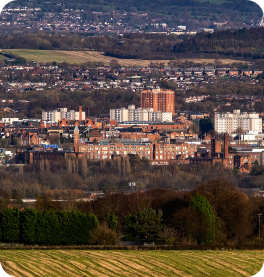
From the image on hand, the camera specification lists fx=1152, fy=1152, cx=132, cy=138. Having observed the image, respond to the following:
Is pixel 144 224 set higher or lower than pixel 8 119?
lower

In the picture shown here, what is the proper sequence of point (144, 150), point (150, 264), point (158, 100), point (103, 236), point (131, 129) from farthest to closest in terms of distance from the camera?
1. point (158, 100)
2. point (131, 129)
3. point (144, 150)
4. point (103, 236)
5. point (150, 264)

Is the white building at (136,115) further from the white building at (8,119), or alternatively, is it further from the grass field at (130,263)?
the grass field at (130,263)

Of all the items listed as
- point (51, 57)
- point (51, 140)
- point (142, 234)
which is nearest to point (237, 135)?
point (51, 140)

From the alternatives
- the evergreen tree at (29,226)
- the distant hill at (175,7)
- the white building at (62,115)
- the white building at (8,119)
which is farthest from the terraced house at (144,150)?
the distant hill at (175,7)

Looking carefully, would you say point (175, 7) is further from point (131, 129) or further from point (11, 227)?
point (11, 227)

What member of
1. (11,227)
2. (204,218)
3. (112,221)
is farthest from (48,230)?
(204,218)

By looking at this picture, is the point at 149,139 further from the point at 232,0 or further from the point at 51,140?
the point at 232,0
